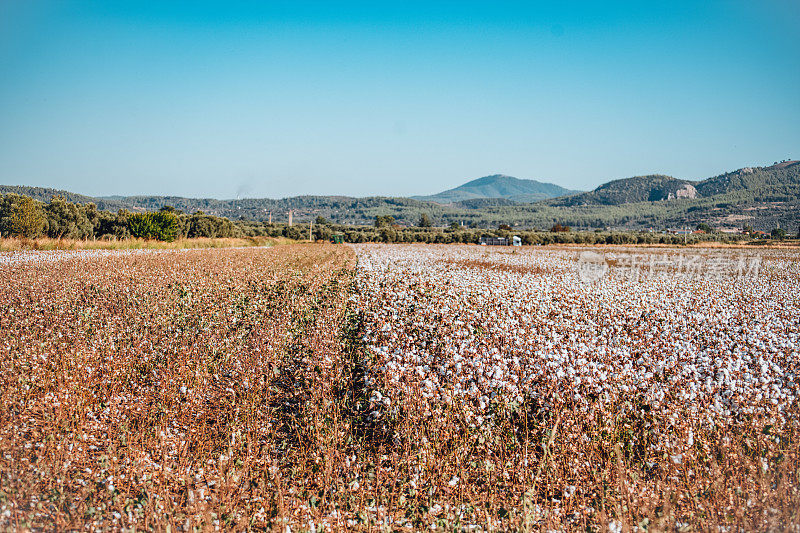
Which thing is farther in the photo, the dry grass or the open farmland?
the dry grass

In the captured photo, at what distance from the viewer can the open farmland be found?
3541 mm

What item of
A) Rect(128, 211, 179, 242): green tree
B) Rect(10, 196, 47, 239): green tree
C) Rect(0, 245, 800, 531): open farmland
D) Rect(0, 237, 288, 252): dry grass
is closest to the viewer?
Rect(0, 245, 800, 531): open farmland

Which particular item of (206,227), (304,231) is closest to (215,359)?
(206,227)

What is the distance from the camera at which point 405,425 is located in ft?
14.8

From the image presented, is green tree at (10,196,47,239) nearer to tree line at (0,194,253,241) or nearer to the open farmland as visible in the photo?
tree line at (0,194,253,241)

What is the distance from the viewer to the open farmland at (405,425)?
3541 mm

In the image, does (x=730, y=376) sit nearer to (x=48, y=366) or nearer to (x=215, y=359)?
(x=215, y=359)

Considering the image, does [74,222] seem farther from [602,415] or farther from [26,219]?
[602,415]

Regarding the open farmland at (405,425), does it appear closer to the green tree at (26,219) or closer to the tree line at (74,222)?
the green tree at (26,219)

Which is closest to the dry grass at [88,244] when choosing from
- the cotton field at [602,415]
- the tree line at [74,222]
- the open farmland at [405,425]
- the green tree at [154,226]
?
the tree line at [74,222]

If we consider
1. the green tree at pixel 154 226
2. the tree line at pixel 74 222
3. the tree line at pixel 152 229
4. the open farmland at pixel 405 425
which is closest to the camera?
the open farmland at pixel 405 425

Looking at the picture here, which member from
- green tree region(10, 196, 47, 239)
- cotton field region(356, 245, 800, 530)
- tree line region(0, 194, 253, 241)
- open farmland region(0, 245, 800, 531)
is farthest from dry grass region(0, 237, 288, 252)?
cotton field region(356, 245, 800, 530)

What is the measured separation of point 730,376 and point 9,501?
651 centimetres

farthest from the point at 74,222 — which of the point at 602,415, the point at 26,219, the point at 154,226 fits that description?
the point at 602,415
